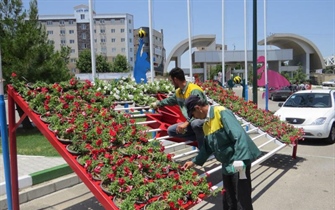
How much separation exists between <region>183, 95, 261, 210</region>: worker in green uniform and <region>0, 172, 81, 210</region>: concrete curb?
10.3 feet

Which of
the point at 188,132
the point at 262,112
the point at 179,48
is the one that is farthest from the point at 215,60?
the point at 188,132

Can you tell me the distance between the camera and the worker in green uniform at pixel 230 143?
310 cm

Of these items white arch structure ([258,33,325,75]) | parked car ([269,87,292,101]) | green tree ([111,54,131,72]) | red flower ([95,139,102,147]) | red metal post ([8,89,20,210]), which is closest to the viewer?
red flower ([95,139,102,147])

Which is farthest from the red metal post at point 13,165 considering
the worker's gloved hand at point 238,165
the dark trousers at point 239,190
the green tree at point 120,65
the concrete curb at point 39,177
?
the green tree at point 120,65

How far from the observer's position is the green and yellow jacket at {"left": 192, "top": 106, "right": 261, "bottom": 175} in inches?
122

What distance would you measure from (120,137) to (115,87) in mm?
2471

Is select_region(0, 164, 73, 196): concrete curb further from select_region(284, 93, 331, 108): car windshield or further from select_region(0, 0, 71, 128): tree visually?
select_region(284, 93, 331, 108): car windshield

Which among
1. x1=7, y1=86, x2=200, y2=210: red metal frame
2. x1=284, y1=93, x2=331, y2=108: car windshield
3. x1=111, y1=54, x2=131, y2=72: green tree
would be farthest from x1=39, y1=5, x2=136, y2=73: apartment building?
x1=7, y1=86, x2=200, y2=210: red metal frame

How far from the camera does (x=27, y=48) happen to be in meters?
10.3

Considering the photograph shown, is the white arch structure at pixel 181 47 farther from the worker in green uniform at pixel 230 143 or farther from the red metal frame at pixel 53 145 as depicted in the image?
the worker in green uniform at pixel 230 143

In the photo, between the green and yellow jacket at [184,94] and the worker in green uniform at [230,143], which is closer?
the worker in green uniform at [230,143]

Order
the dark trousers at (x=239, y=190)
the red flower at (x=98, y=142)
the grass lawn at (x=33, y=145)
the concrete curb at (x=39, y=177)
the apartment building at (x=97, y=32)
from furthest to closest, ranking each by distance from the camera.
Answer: the apartment building at (x=97, y=32)
the grass lawn at (x=33, y=145)
the concrete curb at (x=39, y=177)
the red flower at (x=98, y=142)
the dark trousers at (x=239, y=190)

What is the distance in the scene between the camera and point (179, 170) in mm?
3777


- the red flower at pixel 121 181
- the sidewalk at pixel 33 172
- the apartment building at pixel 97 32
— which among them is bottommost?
the sidewalk at pixel 33 172
